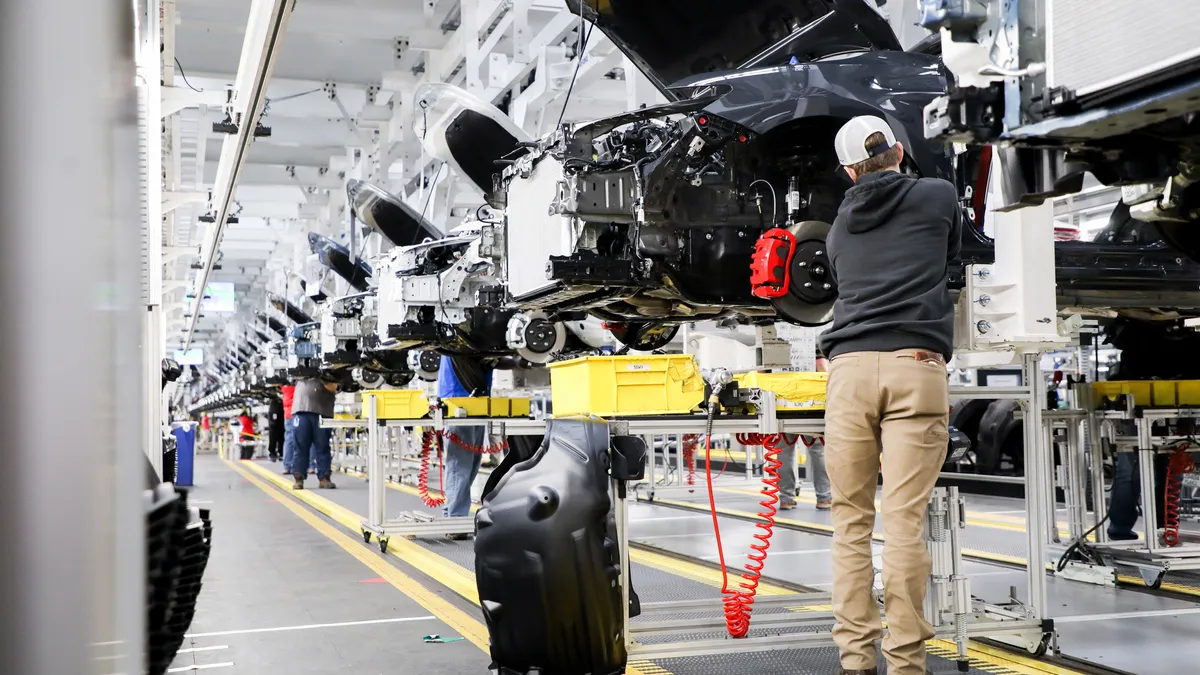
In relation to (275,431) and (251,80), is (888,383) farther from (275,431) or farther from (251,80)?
(275,431)

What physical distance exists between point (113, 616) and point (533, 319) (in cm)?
726

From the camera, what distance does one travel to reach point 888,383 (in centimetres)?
320

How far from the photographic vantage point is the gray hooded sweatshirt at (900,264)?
3213mm

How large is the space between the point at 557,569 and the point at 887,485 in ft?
3.46

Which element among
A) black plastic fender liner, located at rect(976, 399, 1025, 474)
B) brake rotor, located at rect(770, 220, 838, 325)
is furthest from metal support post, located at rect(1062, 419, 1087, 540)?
black plastic fender liner, located at rect(976, 399, 1025, 474)

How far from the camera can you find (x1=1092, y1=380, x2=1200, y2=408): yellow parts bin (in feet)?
18.5

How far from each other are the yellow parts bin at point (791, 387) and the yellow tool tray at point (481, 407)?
4.01 meters

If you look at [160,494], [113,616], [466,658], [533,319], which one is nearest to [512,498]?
[466,658]

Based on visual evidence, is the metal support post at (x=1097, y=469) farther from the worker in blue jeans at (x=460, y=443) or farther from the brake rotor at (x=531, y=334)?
the worker in blue jeans at (x=460, y=443)

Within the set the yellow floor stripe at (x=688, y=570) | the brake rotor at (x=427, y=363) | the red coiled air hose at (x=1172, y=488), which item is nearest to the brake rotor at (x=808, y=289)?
the yellow floor stripe at (x=688, y=570)

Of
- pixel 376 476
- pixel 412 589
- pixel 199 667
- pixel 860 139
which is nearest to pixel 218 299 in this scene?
pixel 376 476

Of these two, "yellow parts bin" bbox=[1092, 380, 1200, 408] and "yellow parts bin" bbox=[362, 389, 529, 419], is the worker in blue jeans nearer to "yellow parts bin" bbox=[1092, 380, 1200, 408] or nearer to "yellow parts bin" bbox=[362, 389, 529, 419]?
"yellow parts bin" bbox=[362, 389, 529, 419]

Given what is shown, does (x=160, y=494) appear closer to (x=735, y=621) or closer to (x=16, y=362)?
(x=16, y=362)

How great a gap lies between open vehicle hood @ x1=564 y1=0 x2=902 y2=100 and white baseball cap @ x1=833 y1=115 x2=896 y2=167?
1748mm
